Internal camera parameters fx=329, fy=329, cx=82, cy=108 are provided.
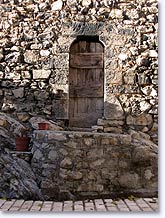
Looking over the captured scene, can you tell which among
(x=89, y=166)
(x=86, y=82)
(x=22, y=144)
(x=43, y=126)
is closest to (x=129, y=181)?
(x=89, y=166)

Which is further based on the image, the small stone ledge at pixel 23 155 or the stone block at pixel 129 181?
the small stone ledge at pixel 23 155

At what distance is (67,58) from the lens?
4.61 m

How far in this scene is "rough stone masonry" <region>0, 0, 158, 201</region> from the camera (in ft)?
14.9

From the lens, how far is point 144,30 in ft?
15.2

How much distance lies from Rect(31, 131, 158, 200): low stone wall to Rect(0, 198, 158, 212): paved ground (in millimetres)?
121

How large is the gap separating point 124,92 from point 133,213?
1.88m

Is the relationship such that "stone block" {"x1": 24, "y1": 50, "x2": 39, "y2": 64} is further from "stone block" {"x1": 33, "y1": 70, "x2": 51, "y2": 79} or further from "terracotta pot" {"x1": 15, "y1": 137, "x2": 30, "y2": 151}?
"terracotta pot" {"x1": 15, "y1": 137, "x2": 30, "y2": 151}

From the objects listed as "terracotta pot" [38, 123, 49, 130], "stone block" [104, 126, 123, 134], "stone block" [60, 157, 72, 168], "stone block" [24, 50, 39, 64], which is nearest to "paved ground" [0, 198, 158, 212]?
"stone block" [60, 157, 72, 168]

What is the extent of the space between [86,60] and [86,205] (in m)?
2.15

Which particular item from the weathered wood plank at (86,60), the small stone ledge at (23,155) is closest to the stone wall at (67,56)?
the weathered wood plank at (86,60)

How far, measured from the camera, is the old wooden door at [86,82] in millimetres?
4660

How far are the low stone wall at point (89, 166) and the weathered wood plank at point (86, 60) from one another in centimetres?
133

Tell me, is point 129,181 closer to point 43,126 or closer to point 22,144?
point 43,126

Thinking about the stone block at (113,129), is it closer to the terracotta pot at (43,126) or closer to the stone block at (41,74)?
the terracotta pot at (43,126)
